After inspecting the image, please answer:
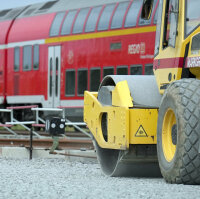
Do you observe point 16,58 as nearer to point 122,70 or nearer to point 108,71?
point 108,71

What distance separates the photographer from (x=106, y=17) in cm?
2209

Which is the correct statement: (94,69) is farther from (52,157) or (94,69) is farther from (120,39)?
(52,157)

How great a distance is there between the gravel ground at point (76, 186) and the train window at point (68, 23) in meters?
12.6

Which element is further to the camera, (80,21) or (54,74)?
(54,74)

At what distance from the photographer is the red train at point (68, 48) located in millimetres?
20938

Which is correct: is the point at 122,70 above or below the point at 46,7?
below

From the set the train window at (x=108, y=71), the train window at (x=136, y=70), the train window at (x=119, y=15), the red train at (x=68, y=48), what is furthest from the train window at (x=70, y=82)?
the train window at (x=136, y=70)

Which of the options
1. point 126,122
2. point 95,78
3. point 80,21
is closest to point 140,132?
point 126,122

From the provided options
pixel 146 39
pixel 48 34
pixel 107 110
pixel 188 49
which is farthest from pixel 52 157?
pixel 48 34

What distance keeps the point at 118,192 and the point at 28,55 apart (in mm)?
17930

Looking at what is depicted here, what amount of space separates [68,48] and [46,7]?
2984 millimetres

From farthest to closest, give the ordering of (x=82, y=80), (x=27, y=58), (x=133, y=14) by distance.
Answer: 1. (x=27, y=58)
2. (x=82, y=80)
3. (x=133, y=14)

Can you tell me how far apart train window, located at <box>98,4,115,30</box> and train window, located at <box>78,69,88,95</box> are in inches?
61.4

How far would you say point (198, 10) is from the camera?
27.7 ft
